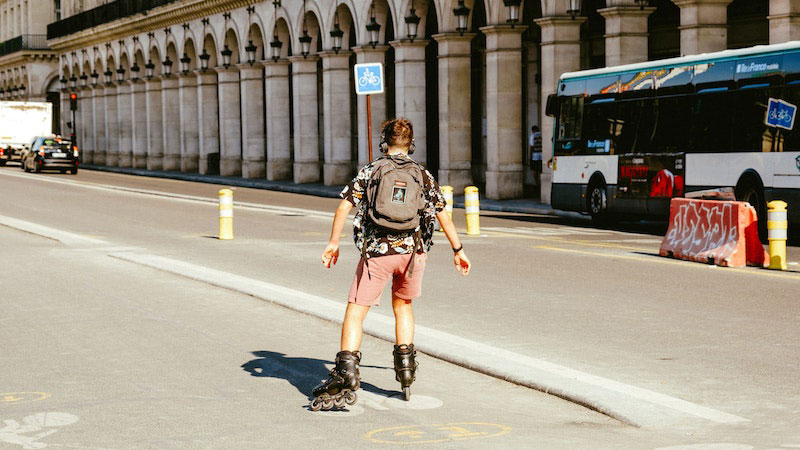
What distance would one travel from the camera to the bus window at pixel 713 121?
896 inches

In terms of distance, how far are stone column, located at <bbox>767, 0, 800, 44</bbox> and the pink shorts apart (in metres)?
19.4

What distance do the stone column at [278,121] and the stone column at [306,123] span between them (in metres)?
2.50

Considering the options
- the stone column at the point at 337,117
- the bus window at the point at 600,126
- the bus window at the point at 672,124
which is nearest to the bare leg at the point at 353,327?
the bus window at the point at 672,124

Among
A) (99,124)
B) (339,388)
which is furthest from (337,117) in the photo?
(339,388)

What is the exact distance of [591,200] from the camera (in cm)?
2738

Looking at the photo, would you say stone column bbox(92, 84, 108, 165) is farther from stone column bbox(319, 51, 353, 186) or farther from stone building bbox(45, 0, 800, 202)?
stone column bbox(319, 51, 353, 186)

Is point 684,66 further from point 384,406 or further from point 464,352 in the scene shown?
point 384,406

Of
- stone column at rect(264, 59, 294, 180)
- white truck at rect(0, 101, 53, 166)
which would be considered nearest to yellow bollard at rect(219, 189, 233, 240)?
stone column at rect(264, 59, 294, 180)

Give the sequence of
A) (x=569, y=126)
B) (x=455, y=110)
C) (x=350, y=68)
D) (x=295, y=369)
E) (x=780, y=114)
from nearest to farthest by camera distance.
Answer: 1. (x=295, y=369)
2. (x=780, y=114)
3. (x=569, y=126)
4. (x=455, y=110)
5. (x=350, y=68)

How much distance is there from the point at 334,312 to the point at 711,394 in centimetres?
445

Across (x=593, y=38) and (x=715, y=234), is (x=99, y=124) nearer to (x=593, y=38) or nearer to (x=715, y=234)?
(x=593, y=38)

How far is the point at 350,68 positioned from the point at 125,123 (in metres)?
29.3

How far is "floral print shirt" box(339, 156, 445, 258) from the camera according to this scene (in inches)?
313

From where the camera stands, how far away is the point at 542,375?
8.66 m
